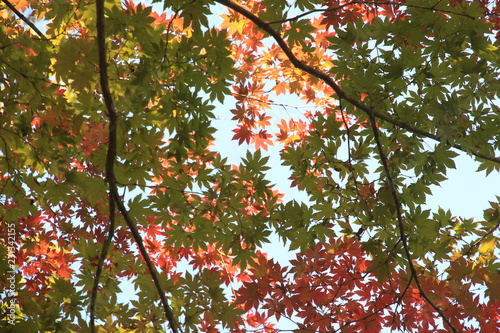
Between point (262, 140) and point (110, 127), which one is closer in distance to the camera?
point (110, 127)

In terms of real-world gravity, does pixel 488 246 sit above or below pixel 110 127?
below

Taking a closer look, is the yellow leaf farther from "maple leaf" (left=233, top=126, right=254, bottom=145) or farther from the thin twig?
"maple leaf" (left=233, top=126, right=254, bottom=145)

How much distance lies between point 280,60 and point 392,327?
8.74 feet

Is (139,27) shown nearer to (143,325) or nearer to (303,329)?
(143,325)

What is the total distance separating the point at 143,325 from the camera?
8.28 ft

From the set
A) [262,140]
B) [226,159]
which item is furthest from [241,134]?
[226,159]

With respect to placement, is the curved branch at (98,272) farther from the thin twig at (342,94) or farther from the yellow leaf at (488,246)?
the yellow leaf at (488,246)

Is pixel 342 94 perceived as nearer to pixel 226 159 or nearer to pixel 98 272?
pixel 226 159

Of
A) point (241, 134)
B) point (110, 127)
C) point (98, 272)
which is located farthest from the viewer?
point (241, 134)

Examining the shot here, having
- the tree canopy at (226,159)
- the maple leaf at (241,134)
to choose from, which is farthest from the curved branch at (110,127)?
the maple leaf at (241,134)

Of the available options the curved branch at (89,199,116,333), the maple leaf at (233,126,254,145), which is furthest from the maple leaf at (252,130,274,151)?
the curved branch at (89,199,116,333)

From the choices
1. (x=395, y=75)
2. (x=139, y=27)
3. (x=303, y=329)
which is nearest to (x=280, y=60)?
(x=395, y=75)

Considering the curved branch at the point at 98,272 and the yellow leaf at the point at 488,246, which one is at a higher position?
the curved branch at the point at 98,272

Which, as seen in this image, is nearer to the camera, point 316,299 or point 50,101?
point 50,101
